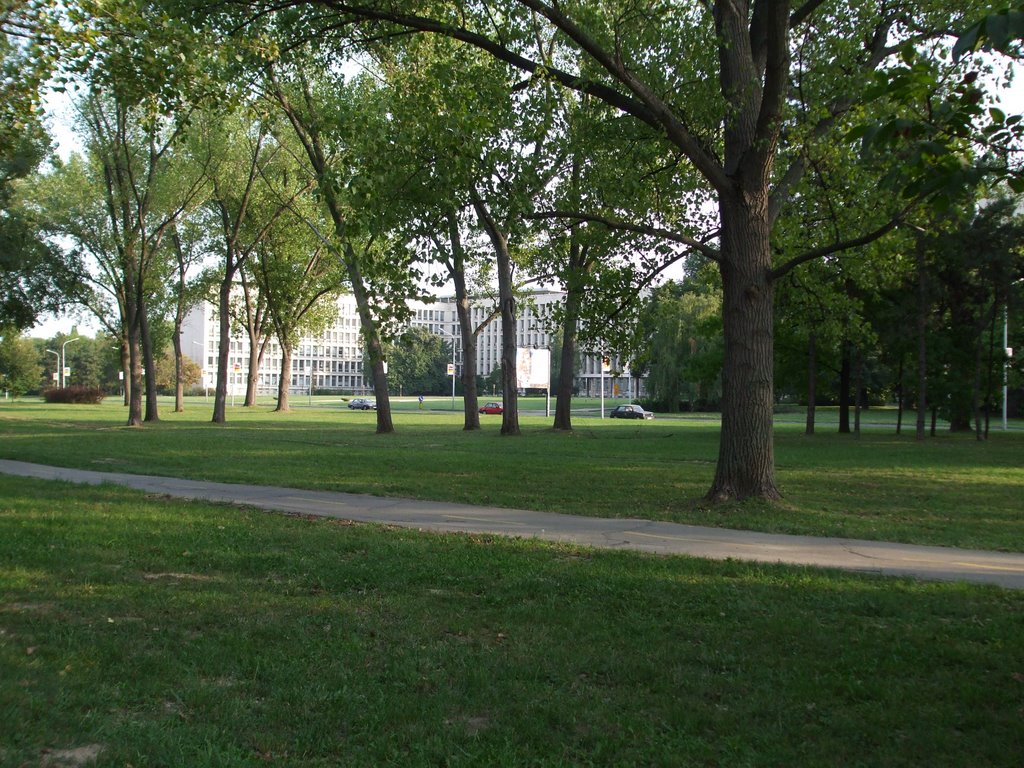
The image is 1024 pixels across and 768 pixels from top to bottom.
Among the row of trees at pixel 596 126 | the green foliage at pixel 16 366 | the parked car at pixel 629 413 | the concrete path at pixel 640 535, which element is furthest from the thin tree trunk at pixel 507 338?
the green foliage at pixel 16 366

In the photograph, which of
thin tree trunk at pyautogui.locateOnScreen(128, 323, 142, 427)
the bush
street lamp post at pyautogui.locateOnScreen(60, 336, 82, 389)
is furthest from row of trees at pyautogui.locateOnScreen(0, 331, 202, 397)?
thin tree trunk at pyautogui.locateOnScreen(128, 323, 142, 427)

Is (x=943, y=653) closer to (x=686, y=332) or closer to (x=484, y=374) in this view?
(x=686, y=332)

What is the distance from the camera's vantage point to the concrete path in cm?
851

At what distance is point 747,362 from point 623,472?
5.96 metres

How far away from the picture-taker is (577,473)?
17.5 metres

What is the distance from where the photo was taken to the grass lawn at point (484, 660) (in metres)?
4.02

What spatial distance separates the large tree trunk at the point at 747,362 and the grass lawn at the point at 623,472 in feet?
1.77

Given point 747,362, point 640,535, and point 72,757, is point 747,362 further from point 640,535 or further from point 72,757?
point 72,757

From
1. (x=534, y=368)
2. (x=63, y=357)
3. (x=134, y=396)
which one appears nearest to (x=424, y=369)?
(x=63, y=357)

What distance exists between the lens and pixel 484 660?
5.23 meters

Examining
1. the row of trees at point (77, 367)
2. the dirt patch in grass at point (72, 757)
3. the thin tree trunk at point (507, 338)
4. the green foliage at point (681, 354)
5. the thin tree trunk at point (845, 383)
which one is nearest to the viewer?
the dirt patch in grass at point (72, 757)

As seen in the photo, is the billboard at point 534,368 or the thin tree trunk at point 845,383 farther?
the billboard at point 534,368

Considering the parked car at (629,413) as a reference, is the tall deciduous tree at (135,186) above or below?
above

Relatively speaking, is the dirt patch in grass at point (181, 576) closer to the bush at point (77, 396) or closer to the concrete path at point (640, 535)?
the concrete path at point (640, 535)
